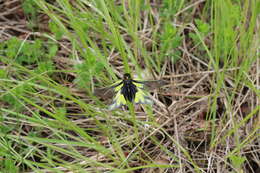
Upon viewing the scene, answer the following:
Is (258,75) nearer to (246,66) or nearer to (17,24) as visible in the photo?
(246,66)

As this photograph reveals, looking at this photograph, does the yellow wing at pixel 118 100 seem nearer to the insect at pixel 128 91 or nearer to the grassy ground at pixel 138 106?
the insect at pixel 128 91

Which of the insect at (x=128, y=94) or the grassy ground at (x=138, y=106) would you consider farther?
the grassy ground at (x=138, y=106)

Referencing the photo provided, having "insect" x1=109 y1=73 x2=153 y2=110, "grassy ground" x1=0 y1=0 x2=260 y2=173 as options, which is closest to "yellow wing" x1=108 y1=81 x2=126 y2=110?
"insect" x1=109 y1=73 x2=153 y2=110

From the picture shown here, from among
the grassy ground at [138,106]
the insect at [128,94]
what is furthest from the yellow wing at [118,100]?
the grassy ground at [138,106]

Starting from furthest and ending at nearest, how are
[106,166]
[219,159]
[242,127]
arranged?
[242,127] < [219,159] < [106,166]

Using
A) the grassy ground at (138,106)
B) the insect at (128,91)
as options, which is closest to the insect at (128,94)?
the insect at (128,91)

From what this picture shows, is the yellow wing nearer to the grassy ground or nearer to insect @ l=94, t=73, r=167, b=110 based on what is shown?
insect @ l=94, t=73, r=167, b=110

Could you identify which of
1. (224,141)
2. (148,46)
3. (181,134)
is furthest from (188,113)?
(148,46)

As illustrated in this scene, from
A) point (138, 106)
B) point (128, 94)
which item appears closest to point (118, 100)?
point (128, 94)
